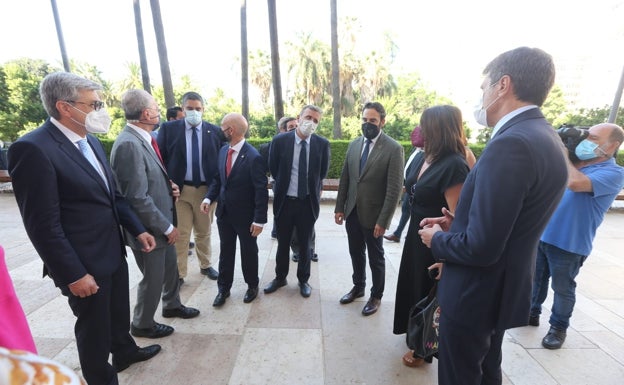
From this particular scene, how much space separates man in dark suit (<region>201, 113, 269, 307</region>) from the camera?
3016 millimetres

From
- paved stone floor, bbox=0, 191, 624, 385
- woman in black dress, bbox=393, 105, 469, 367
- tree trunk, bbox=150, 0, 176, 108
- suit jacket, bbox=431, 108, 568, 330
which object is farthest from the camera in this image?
tree trunk, bbox=150, 0, 176, 108

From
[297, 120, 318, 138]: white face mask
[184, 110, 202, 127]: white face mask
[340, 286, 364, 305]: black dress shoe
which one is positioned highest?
[184, 110, 202, 127]: white face mask

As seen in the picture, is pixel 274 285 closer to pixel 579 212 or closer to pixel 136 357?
pixel 136 357

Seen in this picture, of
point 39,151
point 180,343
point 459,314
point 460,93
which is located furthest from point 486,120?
point 460,93

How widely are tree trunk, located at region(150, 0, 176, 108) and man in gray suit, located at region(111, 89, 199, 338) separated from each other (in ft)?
28.6

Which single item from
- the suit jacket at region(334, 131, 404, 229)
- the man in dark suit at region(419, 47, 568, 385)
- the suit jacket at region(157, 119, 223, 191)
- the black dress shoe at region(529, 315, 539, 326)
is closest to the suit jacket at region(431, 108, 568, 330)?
the man in dark suit at region(419, 47, 568, 385)

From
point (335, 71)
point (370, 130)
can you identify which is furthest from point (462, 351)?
point (335, 71)

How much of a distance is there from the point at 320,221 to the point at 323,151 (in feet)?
10.7

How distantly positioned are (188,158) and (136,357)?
2009mm

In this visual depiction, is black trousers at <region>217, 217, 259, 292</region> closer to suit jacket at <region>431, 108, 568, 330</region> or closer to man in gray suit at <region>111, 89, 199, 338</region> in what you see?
man in gray suit at <region>111, 89, 199, 338</region>

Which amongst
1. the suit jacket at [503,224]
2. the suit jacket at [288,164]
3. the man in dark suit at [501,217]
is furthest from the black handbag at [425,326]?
the suit jacket at [288,164]

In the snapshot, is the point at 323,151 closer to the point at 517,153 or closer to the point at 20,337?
the point at 517,153

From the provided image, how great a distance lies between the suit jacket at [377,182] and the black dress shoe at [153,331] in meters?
1.95

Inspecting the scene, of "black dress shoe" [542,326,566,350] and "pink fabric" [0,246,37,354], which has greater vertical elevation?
"pink fabric" [0,246,37,354]
